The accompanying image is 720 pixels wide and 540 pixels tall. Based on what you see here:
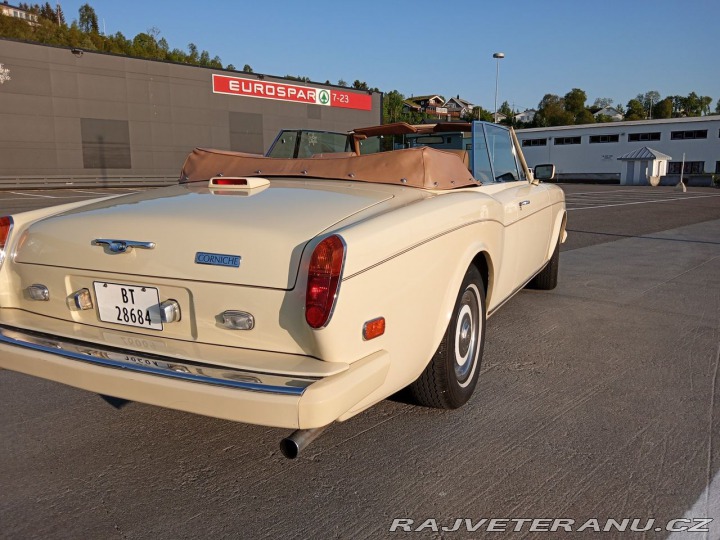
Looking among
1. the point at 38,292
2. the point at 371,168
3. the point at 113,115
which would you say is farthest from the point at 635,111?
the point at 38,292

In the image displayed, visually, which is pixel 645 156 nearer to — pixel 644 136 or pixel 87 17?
pixel 644 136

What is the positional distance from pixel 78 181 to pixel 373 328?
30.7m

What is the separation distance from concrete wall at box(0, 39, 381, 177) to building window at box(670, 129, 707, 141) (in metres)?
33.2

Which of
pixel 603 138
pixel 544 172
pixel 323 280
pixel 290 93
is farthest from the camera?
pixel 603 138

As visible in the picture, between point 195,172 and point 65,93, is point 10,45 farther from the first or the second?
point 195,172

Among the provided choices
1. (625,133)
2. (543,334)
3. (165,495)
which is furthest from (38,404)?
(625,133)

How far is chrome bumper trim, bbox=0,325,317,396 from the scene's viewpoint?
207cm

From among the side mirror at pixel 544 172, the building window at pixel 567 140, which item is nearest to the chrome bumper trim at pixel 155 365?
the side mirror at pixel 544 172

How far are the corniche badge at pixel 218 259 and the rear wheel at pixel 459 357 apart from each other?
3.55 ft

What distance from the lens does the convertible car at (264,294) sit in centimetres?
216

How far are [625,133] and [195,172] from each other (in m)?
55.4

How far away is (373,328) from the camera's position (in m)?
2.30

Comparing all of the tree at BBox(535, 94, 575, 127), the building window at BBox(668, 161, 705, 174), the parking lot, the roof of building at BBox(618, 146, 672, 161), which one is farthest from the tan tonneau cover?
the tree at BBox(535, 94, 575, 127)

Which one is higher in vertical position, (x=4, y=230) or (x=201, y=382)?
(x=4, y=230)
